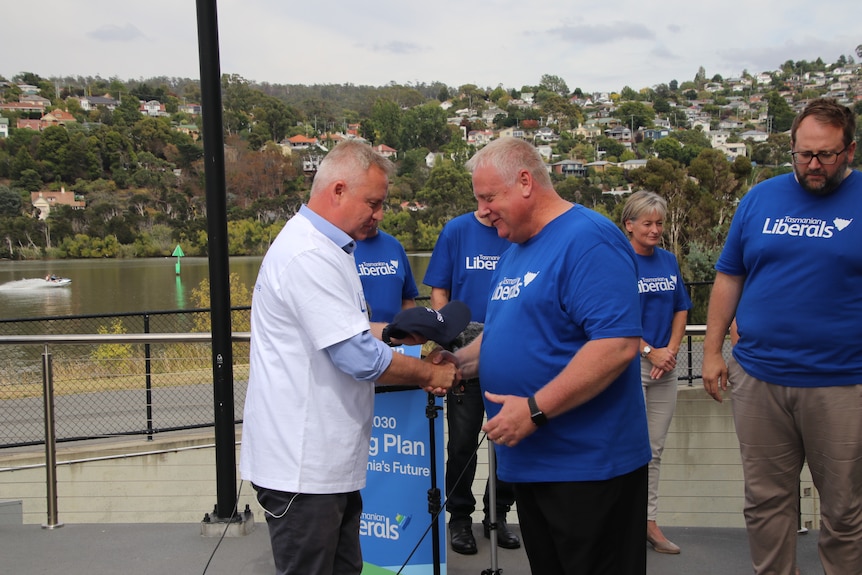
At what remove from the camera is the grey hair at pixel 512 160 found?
Result: 2.13 meters

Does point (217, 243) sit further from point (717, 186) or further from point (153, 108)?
point (153, 108)

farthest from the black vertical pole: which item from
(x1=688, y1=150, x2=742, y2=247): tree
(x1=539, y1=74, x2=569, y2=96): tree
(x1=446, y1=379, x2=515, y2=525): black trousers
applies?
(x1=539, y1=74, x2=569, y2=96): tree

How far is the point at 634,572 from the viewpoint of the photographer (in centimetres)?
212

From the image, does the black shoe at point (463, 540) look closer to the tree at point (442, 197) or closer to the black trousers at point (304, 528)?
the black trousers at point (304, 528)

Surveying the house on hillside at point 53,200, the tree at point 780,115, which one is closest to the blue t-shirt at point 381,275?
the tree at point 780,115

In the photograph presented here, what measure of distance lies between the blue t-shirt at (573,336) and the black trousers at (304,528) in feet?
1.71

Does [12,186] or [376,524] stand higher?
[12,186]

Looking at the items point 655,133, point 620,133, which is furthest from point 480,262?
point 655,133

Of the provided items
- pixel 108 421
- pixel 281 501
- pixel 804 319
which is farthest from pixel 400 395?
pixel 108 421

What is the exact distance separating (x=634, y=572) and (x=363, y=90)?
7399 cm

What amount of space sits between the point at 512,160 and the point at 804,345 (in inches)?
50.8

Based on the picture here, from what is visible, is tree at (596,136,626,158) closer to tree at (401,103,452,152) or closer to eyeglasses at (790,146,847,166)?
tree at (401,103,452,152)

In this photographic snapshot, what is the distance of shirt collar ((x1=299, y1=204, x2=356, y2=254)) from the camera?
213 cm

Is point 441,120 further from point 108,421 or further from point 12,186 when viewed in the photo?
point 108,421
